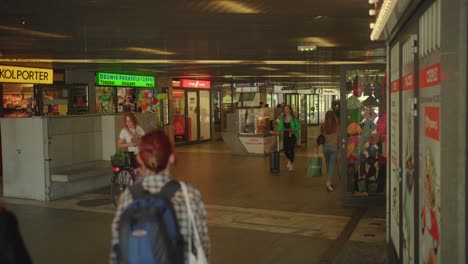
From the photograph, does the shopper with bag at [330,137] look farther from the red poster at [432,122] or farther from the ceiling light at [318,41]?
the red poster at [432,122]

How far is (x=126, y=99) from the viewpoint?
68.8ft

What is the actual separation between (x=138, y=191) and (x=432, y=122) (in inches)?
69.1

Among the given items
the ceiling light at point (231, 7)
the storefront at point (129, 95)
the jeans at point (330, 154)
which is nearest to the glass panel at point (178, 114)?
the storefront at point (129, 95)

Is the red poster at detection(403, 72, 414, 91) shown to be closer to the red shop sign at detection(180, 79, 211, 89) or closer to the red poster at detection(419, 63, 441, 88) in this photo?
the red poster at detection(419, 63, 441, 88)

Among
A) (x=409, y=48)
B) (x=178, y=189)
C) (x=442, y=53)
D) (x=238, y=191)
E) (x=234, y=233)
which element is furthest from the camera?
(x=238, y=191)

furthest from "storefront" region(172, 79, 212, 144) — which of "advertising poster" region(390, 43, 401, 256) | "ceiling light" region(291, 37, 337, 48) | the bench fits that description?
"advertising poster" region(390, 43, 401, 256)

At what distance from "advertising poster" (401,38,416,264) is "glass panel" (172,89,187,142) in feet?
61.3

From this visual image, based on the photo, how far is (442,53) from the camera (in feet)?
8.92

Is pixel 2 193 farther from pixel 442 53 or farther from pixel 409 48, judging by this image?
pixel 442 53

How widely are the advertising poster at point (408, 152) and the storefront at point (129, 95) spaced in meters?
14.9

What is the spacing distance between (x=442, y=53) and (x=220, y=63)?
14874mm

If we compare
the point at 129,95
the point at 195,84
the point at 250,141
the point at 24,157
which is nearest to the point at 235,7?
the point at 24,157

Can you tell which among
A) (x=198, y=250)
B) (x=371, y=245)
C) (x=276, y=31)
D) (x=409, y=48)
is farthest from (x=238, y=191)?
(x=198, y=250)

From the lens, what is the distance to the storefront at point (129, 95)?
19.5 metres
